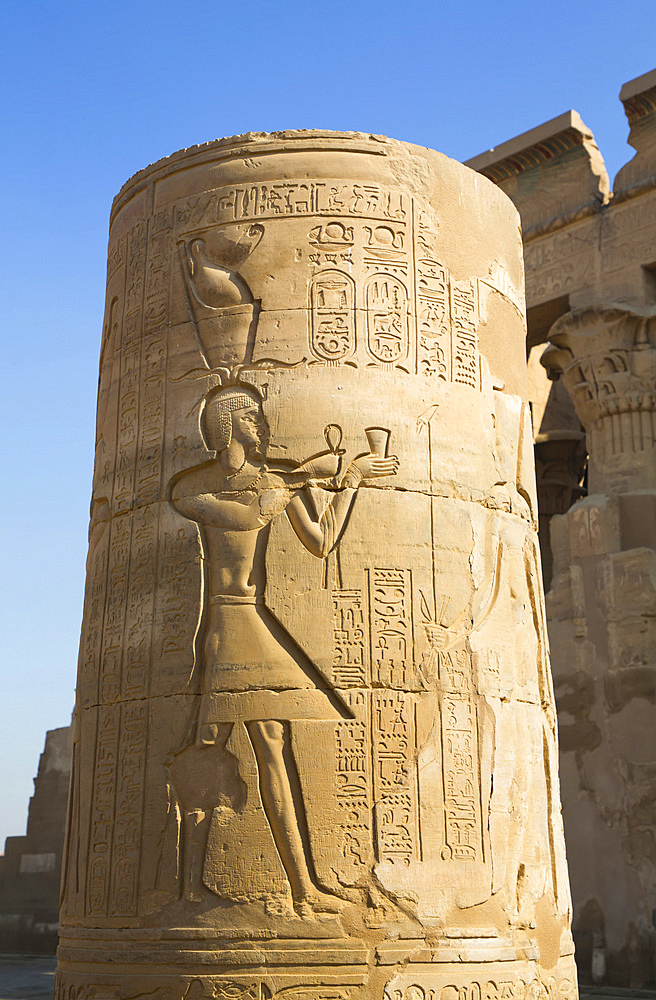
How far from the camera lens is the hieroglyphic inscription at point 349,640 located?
14.8 feet

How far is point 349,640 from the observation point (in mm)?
4539

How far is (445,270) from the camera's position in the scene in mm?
5121

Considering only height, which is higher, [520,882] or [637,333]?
[637,333]

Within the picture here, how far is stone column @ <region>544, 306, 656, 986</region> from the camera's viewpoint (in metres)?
10.4

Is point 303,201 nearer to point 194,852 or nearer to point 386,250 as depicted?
point 386,250

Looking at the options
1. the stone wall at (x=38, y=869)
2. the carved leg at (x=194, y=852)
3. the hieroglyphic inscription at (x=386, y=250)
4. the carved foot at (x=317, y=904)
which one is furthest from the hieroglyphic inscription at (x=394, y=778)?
the stone wall at (x=38, y=869)

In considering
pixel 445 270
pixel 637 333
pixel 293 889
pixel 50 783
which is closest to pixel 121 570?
pixel 293 889

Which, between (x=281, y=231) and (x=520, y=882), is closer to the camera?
(x=520, y=882)

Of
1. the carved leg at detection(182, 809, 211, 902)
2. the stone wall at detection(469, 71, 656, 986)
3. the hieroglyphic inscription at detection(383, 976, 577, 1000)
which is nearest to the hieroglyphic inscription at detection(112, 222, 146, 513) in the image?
the carved leg at detection(182, 809, 211, 902)

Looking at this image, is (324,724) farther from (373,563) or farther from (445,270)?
(445,270)

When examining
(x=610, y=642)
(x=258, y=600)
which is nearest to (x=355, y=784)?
(x=258, y=600)

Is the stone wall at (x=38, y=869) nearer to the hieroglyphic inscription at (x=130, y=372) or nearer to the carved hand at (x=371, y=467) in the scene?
the hieroglyphic inscription at (x=130, y=372)

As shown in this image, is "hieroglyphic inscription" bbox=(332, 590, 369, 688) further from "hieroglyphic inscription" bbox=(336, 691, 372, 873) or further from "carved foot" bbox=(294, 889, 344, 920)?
"carved foot" bbox=(294, 889, 344, 920)

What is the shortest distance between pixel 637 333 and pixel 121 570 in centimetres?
807
